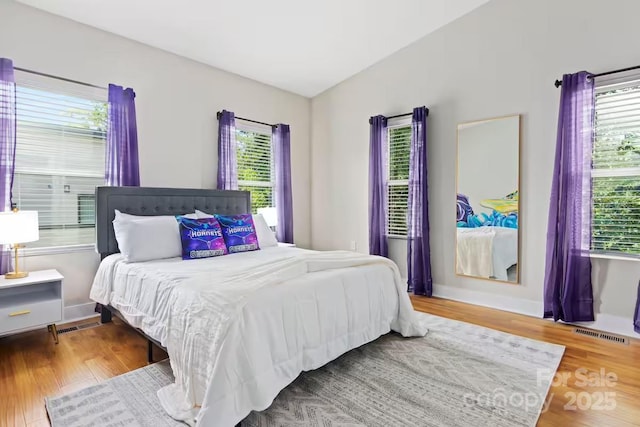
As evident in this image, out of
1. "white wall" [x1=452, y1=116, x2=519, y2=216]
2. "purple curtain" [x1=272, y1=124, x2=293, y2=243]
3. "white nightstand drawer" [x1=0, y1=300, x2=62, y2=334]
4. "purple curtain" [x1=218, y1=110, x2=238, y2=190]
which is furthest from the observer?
"purple curtain" [x1=272, y1=124, x2=293, y2=243]

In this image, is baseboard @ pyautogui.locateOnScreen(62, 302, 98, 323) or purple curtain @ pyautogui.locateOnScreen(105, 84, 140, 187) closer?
baseboard @ pyautogui.locateOnScreen(62, 302, 98, 323)

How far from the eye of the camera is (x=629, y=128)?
113 inches

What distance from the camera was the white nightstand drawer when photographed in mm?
2424

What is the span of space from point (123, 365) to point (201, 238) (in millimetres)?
1123

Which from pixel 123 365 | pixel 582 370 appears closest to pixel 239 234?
pixel 123 365

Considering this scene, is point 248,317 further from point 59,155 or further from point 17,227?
point 59,155

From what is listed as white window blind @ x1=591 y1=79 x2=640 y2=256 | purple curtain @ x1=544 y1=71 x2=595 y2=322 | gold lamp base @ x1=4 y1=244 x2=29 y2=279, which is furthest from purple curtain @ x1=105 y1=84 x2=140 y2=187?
white window blind @ x1=591 y1=79 x2=640 y2=256

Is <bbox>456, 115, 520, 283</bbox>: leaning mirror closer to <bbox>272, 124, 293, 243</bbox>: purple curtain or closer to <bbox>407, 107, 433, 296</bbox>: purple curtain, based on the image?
<bbox>407, 107, 433, 296</bbox>: purple curtain

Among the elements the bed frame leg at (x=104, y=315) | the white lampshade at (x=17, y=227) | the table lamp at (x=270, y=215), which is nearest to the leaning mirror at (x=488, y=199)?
the table lamp at (x=270, y=215)

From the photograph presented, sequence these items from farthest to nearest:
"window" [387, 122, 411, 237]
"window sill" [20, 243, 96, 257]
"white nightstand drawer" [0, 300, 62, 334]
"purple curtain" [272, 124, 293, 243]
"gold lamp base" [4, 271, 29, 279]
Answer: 1. "purple curtain" [272, 124, 293, 243]
2. "window" [387, 122, 411, 237]
3. "window sill" [20, 243, 96, 257]
4. "gold lamp base" [4, 271, 29, 279]
5. "white nightstand drawer" [0, 300, 62, 334]

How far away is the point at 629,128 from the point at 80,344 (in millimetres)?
4873

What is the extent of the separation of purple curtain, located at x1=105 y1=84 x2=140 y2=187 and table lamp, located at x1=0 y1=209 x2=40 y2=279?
81cm

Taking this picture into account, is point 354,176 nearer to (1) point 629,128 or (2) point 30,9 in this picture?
(1) point 629,128

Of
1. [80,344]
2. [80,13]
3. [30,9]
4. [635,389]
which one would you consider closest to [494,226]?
[635,389]
